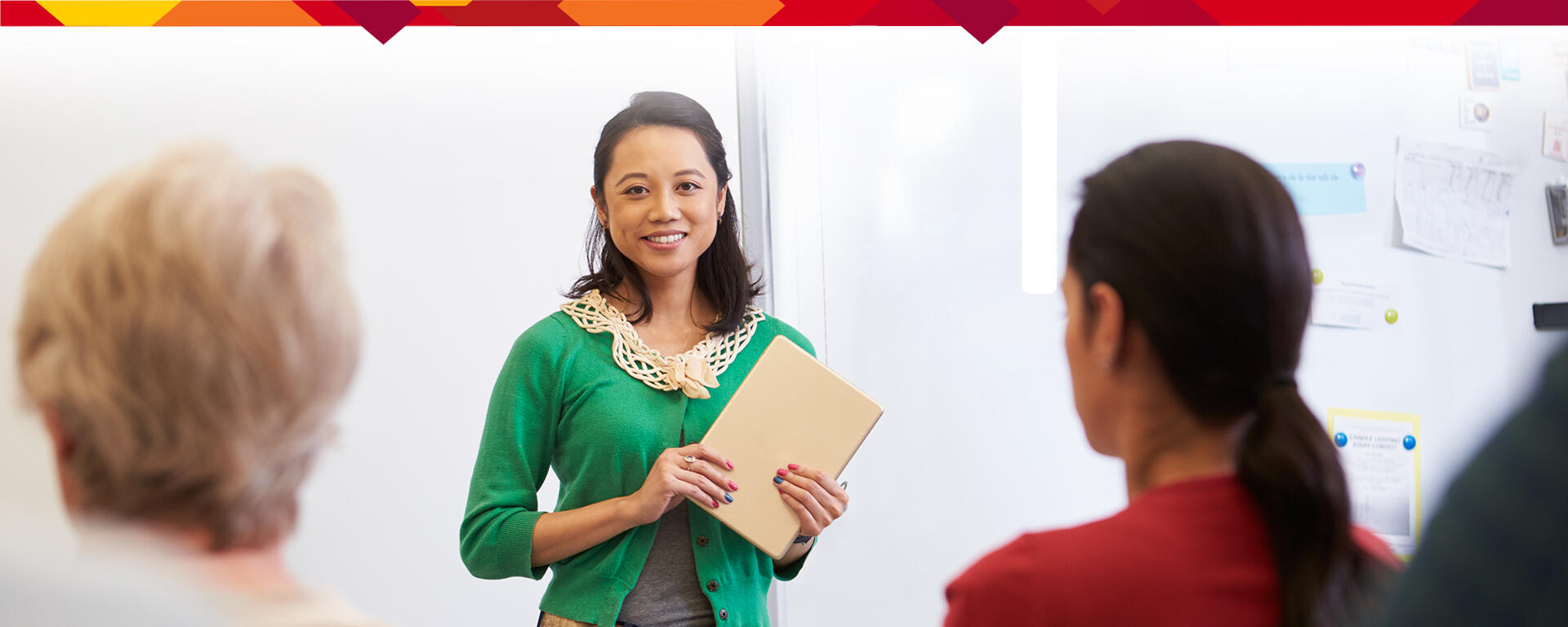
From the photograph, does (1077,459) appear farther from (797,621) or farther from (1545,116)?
(1545,116)

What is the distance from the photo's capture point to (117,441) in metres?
0.49

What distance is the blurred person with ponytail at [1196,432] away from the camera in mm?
589

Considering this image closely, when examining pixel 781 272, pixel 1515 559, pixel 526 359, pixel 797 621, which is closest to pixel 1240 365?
pixel 1515 559

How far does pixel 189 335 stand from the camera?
1.58ft

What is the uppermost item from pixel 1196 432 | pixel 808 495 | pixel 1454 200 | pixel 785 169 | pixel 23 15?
pixel 23 15

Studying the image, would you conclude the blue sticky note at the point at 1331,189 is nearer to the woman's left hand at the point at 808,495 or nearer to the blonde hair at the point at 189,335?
the woman's left hand at the point at 808,495

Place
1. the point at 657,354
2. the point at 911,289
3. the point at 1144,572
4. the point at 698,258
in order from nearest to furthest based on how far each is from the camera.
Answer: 1. the point at 1144,572
2. the point at 657,354
3. the point at 698,258
4. the point at 911,289

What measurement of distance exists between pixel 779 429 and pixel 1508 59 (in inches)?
72.4

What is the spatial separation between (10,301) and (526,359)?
105 centimetres

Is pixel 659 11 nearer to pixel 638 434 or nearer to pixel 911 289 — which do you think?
pixel 911 289

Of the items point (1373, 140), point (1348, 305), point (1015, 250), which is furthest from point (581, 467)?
point (1373, 140)

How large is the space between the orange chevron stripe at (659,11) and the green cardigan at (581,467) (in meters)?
0.81

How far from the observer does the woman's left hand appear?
1.18 m

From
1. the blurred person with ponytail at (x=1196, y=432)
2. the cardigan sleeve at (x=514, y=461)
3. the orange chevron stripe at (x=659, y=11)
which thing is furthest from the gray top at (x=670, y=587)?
the orange chevron stripe at (x=659, y=11)
